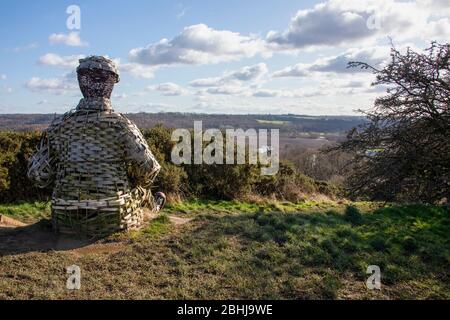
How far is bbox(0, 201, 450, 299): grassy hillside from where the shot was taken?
465 centimetres

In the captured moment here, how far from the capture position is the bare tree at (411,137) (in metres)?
8.05

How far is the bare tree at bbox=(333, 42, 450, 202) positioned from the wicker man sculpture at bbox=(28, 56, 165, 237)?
460 centimetres

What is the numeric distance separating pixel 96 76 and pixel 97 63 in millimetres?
184

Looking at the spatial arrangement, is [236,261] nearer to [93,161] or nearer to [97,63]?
[93,161]

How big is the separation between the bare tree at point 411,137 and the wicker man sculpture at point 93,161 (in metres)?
4.60

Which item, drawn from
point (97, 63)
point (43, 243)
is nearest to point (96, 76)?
point (97, 63)

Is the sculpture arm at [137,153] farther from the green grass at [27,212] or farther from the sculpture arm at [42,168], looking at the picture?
the green grass at [27,212]

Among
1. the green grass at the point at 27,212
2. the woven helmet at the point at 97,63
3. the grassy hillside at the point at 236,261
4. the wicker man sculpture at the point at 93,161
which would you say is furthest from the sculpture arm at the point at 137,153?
the green grass at the point at 27,212

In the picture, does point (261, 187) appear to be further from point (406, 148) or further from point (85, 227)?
point (85, 227)

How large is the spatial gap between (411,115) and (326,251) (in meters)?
4.10

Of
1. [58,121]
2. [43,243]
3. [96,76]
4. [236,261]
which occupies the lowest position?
[236,261]

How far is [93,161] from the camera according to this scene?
601cm

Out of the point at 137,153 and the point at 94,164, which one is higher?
the point at 137,153

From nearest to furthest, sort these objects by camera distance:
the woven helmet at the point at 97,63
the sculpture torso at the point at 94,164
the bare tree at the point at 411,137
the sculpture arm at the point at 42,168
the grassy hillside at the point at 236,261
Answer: the grassy hillside at the point at 236,261, the sculpture torso at the point at 94,164, the woven helmet at the point at 97,63, the sculpture arm at the point at 42,168, the bare tree at the point at 411,137
